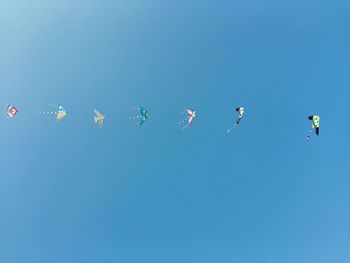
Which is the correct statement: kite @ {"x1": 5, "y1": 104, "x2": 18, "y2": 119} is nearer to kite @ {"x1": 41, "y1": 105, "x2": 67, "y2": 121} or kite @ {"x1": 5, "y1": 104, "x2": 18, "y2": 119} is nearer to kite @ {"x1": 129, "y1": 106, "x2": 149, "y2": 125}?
kite @ {"x1": 41, "y1": 105, "x2": 67, "y2": 121}

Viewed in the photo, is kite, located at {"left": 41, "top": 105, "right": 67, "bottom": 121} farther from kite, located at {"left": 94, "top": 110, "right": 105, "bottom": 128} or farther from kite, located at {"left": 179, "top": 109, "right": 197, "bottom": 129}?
kite, located at {"left": 179, "top": 109, "right": 197, "bottom": 129}

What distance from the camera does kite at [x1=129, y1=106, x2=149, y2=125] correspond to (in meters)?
7.18

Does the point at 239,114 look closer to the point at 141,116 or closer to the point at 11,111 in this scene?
the point at 141,116

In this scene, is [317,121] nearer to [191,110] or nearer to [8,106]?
[191,110]

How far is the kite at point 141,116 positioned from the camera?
718 cm

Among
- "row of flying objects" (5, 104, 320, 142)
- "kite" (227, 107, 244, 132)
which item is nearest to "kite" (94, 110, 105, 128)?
"row of flying objects" (5, 104, 320, 142)

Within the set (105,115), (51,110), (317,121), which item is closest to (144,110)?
(105,115)

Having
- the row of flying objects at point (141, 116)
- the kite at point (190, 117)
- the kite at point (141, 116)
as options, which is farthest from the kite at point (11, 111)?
the kite at point (190, 117)

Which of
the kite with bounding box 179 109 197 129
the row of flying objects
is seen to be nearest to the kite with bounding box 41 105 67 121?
A: the row of flying objects

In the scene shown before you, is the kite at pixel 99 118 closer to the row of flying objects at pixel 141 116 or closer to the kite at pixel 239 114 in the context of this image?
the row of flying objects at pixel 141 116

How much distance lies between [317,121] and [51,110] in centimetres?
486

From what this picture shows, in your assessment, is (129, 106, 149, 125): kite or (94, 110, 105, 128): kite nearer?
(129, 106, 149, 125): kite

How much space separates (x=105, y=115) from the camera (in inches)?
293

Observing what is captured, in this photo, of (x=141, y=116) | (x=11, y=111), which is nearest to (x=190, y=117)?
(x=141, y=116)
